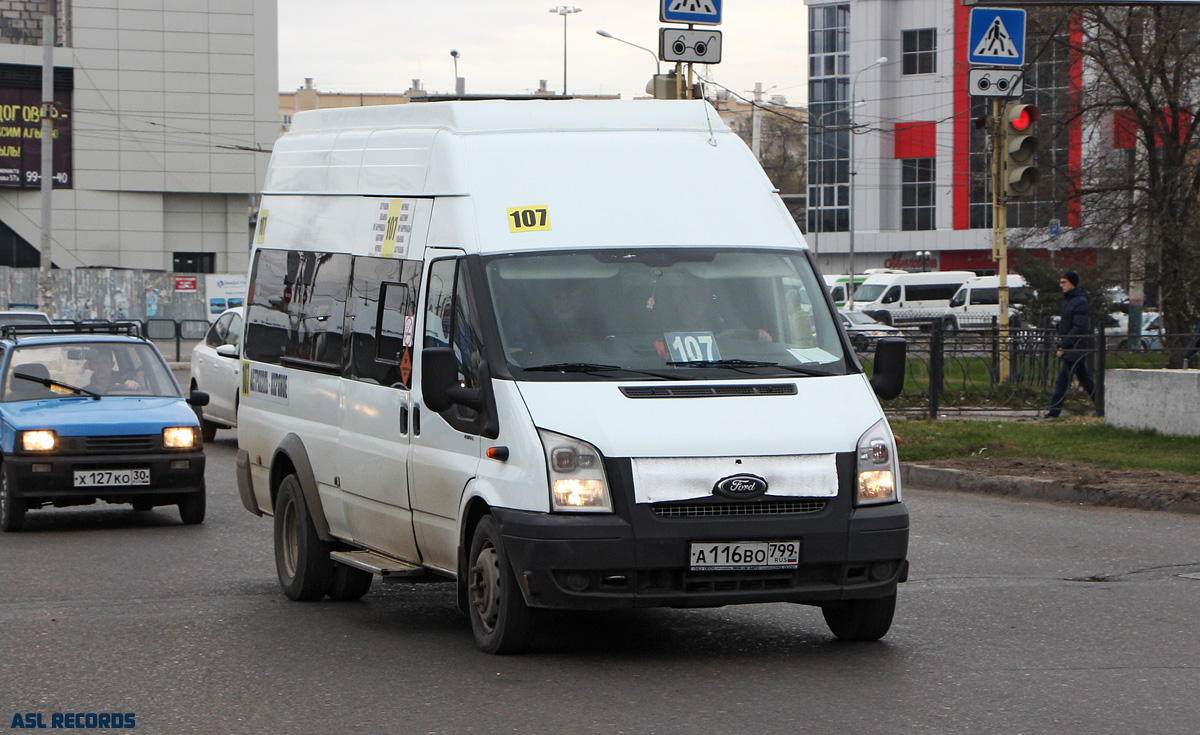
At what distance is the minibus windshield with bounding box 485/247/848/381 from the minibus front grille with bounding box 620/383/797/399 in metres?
0.14

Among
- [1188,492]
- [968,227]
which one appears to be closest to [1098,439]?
[1188,492]

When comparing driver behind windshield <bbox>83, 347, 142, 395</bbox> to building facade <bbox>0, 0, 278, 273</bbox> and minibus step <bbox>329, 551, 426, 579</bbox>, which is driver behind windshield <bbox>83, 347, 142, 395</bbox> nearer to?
minibus step <bbox>329, 551, 426, 579</bbox>

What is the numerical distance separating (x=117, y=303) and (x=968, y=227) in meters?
46.8

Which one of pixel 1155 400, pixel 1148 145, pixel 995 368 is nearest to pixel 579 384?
pixel 1155 400

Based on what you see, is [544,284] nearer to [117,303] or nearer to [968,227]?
[117,303]

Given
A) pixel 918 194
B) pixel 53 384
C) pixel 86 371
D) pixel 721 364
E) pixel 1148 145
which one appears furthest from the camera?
pixel 918 194

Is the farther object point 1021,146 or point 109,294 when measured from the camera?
point 109,294

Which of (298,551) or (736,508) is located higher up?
(736,508)

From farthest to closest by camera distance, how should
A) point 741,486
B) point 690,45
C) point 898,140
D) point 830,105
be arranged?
point 830,105 < point 898,140 < point 690,45 < point 741,486

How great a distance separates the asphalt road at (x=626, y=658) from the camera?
5781 millimetres

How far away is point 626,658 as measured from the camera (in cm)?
688

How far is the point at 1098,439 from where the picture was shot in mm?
16234

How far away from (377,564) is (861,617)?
2.42 meters

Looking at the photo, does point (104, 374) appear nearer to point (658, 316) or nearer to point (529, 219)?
point (529, 219)
